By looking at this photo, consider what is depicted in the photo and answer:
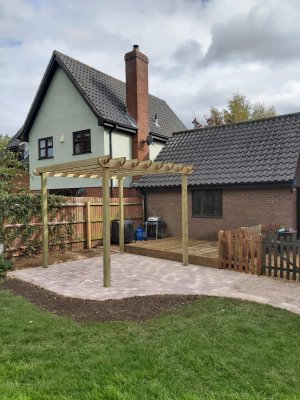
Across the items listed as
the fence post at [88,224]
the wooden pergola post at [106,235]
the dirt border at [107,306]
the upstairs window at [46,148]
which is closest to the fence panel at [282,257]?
the dirt border at [107,306]

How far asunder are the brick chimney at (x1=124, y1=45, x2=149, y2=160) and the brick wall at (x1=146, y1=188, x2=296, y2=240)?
11.1ft

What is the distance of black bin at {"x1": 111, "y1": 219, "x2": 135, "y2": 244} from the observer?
1327cm

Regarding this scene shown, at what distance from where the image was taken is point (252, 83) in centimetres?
3525

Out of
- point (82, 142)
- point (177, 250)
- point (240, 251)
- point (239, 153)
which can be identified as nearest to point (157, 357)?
point (240, 251)

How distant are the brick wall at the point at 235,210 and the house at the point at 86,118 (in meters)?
2.89

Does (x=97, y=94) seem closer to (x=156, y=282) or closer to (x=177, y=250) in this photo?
(x=177, y=250)

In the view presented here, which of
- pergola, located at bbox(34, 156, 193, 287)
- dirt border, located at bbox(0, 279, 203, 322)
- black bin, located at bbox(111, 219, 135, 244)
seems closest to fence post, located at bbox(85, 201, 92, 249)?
black bin, located at bbox(111, 219, 135, 244)

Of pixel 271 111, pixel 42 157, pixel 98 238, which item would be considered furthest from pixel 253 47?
pixel 98 238

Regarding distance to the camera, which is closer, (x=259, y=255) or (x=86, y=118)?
(x=259, y=255)

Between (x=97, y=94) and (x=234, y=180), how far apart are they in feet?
29.9

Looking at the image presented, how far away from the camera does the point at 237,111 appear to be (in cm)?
3484

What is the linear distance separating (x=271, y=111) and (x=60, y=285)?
35306 millimetres

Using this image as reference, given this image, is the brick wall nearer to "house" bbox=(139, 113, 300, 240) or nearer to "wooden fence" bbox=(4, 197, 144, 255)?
"house" bbox=(139, 113, 300, 240)

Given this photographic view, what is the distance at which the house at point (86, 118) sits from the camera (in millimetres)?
16594
